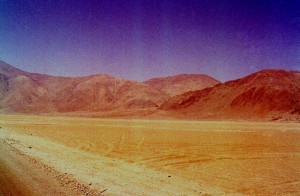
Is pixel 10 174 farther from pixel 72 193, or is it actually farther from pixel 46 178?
pixel 72 193

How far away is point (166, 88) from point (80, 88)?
5642 cm

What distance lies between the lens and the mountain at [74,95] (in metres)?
142

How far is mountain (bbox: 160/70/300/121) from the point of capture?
3750 inches

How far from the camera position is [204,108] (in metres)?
112

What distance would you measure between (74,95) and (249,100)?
82407 millimetres

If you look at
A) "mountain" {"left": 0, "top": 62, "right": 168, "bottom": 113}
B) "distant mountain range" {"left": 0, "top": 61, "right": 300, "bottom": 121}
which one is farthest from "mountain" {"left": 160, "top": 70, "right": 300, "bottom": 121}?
"mountain" {"left": 0, "top": 62, "right": 168, "bottom": 113}

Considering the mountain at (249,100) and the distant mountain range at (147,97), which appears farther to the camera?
the distant mountain range at (147,97)

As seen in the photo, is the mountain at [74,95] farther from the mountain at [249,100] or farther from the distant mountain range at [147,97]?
the mountain at [249,100]

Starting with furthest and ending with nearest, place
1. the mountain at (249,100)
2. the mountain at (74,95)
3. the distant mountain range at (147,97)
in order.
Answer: the mountain at (74,95) → the distant mountain range at (147,97) → the mountain at (249,100)

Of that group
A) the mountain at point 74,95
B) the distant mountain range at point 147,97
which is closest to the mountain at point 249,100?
the distant mountain range at point 147,97

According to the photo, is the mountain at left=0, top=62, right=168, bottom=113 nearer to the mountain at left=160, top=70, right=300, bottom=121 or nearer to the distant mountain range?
the distant mountain range

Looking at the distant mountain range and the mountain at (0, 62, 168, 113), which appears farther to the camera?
the mountain at (0, 62, 168, 113)

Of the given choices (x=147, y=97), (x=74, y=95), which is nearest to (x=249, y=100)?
(x=147, y=97)

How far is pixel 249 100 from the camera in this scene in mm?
103875
